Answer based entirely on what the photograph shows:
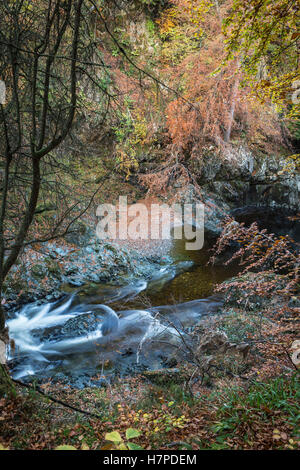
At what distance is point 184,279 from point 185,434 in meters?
6.31

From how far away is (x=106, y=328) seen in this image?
5.79 m

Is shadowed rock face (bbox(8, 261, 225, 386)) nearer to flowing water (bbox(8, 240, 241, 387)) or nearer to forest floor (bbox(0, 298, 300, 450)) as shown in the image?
flowing water (bbox(8, 240, 241, 387))

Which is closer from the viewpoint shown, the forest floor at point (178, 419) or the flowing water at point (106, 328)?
the forest floor at point (178, 419)

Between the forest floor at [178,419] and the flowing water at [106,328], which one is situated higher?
the forest floor at [178,419]

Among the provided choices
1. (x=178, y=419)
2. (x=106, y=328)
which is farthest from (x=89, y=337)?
(x=178, y=419)

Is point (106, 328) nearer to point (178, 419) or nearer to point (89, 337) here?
point (89, 337)

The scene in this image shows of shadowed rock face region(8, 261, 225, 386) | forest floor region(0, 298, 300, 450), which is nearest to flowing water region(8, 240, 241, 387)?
shadowed rock face region(8, 261, 225, 386)

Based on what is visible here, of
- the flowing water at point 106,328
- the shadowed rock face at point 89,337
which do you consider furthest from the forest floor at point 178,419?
the shadowed rock face at point 89,337

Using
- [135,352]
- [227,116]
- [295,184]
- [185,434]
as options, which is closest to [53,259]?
[135,352]

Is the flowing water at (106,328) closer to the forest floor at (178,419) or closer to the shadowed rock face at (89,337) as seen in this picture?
the shadowed rock face at (89,337)

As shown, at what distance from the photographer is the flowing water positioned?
4648 mm

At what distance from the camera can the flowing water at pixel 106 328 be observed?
4648 millimetres

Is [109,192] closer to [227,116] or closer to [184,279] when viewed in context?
[184,279]

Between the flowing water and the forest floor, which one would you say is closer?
the forest floor
